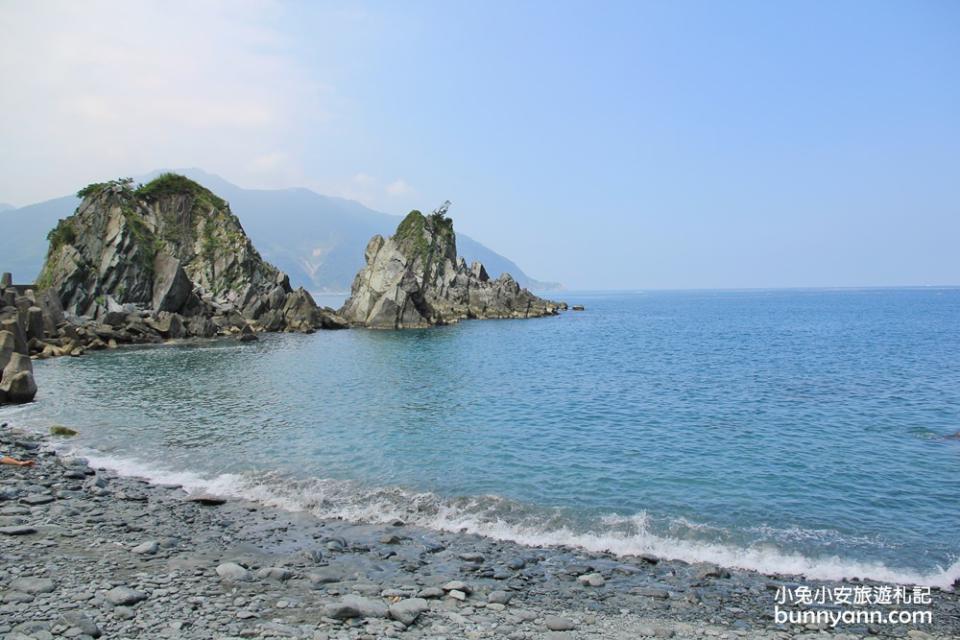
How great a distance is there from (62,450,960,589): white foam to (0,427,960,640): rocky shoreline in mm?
647

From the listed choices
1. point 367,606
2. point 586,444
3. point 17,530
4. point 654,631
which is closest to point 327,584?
point 367,606

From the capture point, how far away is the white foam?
1521cm

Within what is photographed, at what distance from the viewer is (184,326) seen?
78.7m

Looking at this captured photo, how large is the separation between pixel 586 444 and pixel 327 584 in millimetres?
15588

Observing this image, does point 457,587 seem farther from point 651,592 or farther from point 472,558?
point 651,592

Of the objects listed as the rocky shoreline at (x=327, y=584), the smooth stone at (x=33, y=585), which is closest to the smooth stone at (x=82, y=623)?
the rocky shoreline at (x=327, y=584)

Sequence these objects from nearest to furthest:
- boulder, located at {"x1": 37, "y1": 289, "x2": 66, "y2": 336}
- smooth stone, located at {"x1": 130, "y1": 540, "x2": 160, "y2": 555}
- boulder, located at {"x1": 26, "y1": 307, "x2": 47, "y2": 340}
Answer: smooth stone, located at {"x1": 130, "y1": 540, "x2": 160, "y2": 555} → boulder, located at {"x1": 26, "y1": 307, "x2": 47, "y2": 340} → boulder, located at {"x1": 37, "y1": 289, "x2": 66, "y2": 336}

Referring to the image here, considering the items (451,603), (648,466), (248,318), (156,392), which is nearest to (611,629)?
(451,603)

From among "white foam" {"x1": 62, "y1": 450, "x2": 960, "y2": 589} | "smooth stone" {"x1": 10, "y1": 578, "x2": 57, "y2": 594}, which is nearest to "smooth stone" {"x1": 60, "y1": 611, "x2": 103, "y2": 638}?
"smooth stone" {"x1": 10, "y1": 578, "x2": 57, "y2": 594}

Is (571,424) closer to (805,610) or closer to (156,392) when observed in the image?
(805,610)

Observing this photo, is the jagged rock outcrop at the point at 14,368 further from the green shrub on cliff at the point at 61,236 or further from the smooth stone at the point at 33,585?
the green shrub on cliff at the point at 61,236

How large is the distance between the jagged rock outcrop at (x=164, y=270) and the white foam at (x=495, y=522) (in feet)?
171

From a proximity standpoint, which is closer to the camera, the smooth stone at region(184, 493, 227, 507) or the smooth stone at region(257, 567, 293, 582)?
the smooth stone at region(257, 567, 293, 582)

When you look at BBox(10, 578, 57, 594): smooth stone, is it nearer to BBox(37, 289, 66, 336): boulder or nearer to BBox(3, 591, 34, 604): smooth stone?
BBox(3, 591, 34, 604): smooth stone
